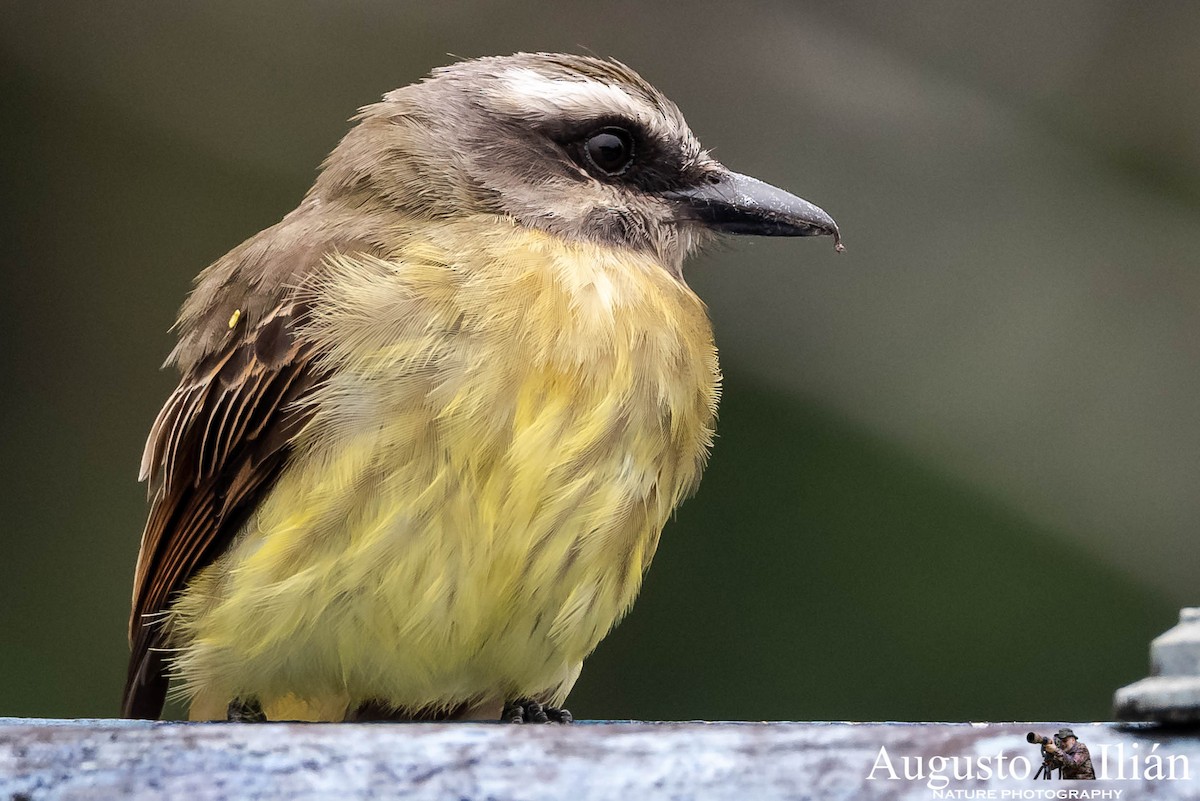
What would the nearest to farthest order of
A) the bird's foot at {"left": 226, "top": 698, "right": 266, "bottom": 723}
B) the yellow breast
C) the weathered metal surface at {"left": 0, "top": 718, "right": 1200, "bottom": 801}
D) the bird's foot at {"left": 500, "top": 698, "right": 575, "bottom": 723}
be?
the weathered metal surface at {"left": 0, "top": 718, "right": 1200, "bottom": 801} → the yellow breast → the bird's foot at {"left": 226, "top": 698, "right": 266, "bottom": 723} → the bird's foot at {"left": 500, "top": 698, "right": 575, "bottom": 723}

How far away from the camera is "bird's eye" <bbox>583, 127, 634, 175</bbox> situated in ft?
10.9

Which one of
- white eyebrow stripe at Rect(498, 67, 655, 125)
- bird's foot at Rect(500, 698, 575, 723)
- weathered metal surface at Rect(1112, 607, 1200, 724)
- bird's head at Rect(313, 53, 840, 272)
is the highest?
white eyebrow stripe at Rect(498, 67, 655, 125)

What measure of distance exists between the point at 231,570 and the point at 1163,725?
1751mm

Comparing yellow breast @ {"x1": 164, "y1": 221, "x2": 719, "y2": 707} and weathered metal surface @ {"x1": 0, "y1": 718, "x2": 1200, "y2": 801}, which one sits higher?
yellow breast @ {"x1": 164, "y1": 221, "x2": 719, "y2": 707}

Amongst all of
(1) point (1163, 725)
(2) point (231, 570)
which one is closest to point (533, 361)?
(2) point (231, 570)

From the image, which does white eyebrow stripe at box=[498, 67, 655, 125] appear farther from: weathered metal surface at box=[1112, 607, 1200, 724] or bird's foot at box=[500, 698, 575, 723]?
weathered metal surface at box=[1112, 607, 1200, 724]

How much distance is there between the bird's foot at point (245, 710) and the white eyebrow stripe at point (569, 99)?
1332mm

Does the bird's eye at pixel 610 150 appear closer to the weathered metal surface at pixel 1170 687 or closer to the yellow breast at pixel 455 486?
the yellow breast at pixel 455 486

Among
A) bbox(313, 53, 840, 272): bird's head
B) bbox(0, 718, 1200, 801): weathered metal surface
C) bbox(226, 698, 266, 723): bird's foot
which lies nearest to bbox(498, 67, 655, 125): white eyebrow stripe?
bbox(313, 53, 840, 272): bird's head

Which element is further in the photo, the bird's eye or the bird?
the bird's eye

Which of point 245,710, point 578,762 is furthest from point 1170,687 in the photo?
point 245,710

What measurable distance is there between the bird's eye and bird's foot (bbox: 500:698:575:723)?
3.66 feet

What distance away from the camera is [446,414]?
260 cm

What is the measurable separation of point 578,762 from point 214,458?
1.58 metres
